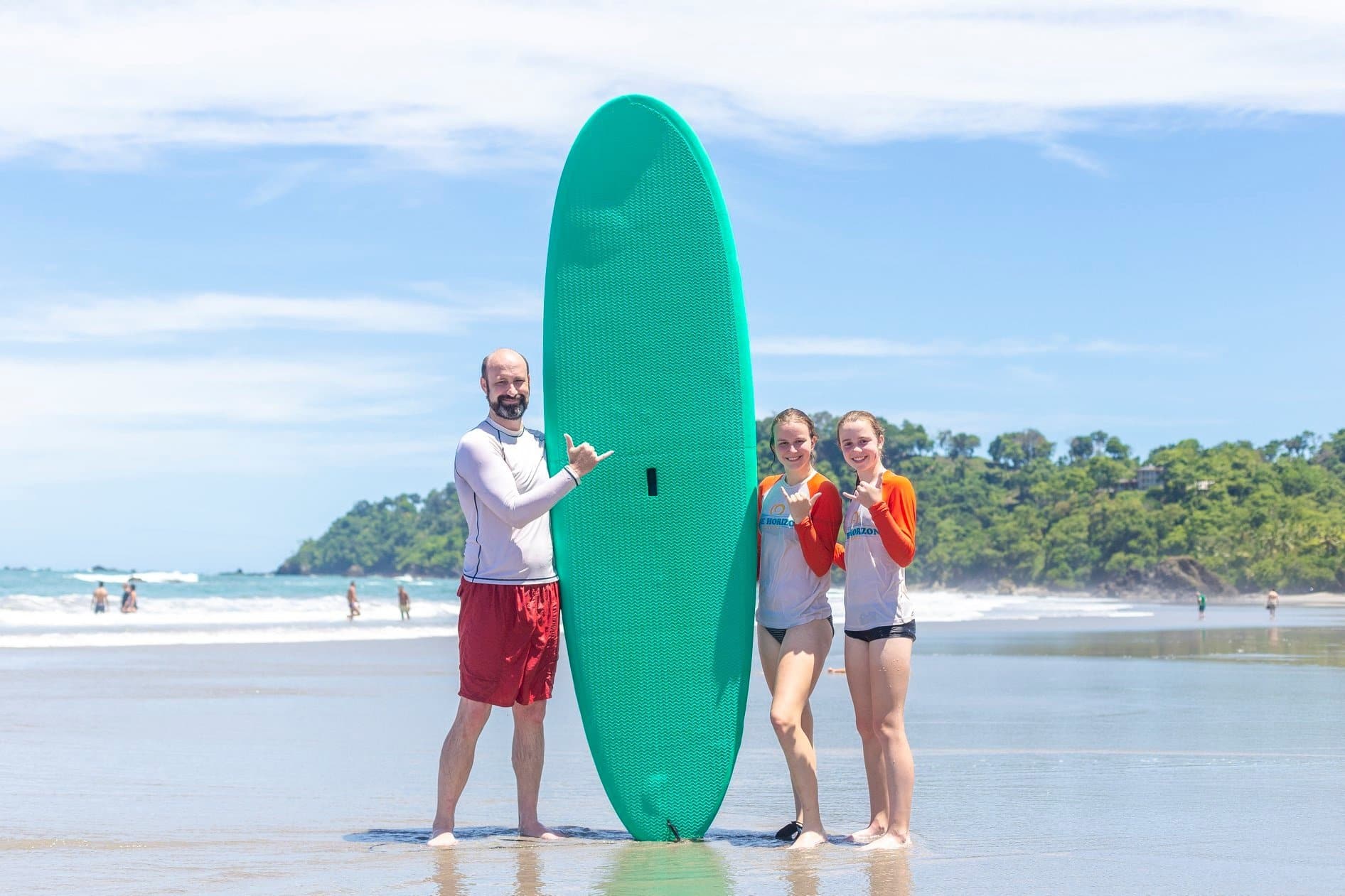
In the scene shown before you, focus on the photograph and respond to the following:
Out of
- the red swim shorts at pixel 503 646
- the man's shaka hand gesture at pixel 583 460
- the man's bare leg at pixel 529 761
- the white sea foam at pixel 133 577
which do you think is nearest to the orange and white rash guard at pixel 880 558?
the man's shaka hand gesture at pixel 583 460

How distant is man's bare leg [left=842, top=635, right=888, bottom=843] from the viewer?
416cm

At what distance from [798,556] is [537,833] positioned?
3.99ft

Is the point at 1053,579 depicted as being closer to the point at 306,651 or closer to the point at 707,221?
the point at 306,651

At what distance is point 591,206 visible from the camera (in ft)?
15.5

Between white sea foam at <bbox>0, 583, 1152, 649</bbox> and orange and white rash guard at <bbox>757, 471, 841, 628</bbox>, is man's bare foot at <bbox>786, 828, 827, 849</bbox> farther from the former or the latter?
white sea foam at <bbox>0, 583, 1152, 649</bbox>

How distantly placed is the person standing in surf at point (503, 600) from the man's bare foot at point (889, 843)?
101 cm

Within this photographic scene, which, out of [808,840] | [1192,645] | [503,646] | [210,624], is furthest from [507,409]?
[210,624]

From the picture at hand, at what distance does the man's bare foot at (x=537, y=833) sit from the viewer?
430 centimetres

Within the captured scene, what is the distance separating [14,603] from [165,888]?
1145 inches

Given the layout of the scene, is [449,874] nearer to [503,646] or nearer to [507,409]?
[503,646]

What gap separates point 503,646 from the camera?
4.26 metres

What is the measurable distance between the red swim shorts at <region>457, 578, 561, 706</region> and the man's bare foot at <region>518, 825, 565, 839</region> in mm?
401

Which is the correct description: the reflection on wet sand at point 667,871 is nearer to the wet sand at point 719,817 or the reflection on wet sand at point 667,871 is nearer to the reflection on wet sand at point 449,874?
the wet sand at point 719,817

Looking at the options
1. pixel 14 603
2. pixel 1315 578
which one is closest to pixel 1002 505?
pixel 1315 578
